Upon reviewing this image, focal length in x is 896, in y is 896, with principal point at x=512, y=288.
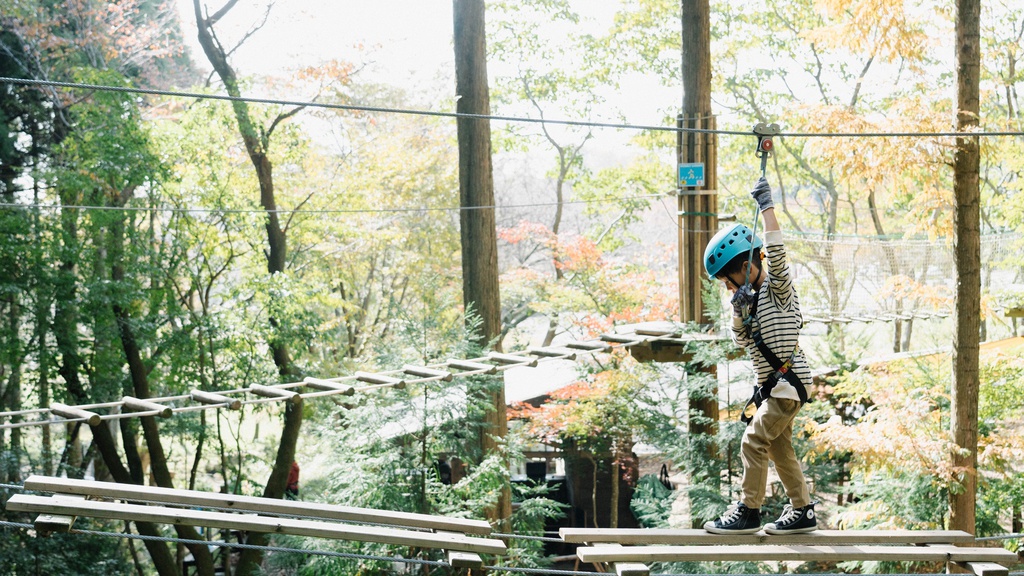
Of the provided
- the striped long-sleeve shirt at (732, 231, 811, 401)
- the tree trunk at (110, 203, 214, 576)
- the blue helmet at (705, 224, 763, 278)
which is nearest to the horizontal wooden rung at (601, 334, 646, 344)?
the striped long-sleeve shirt at (732, 231, 811, 401)

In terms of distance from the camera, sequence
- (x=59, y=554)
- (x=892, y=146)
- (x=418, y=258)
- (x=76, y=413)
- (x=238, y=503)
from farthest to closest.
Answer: (x=418, y=258) < (x=59, y=554) < (x=892, y=146) < (x=76, y=413) < (x=238, y=503)

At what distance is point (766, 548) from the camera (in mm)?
2965

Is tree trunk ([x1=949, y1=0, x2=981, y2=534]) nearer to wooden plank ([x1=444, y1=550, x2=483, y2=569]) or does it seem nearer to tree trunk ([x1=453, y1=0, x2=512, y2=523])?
tree trunk ([x1=453, y1=0, x2=512, y2=523])

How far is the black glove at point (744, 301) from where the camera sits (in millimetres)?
2852

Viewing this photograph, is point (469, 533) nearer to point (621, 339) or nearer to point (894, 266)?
point (621, 339)

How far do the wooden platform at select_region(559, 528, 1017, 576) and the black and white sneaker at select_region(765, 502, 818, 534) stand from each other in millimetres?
21

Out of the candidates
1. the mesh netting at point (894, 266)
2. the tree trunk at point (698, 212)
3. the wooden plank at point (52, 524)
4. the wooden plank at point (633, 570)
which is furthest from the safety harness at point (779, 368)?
the mesh netting at point (894, 266)

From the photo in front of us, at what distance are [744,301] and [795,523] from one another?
79 cm

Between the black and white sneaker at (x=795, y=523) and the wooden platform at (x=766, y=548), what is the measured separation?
0.02 meters

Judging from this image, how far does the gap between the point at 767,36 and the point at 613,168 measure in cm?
261

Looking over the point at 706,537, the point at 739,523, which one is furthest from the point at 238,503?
the point at 739,523

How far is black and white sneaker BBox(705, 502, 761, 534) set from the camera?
2990 millimetres

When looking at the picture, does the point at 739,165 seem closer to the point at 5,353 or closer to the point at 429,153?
the point at 429,153

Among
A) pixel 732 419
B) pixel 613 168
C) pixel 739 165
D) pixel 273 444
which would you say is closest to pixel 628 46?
pixel 613 168
